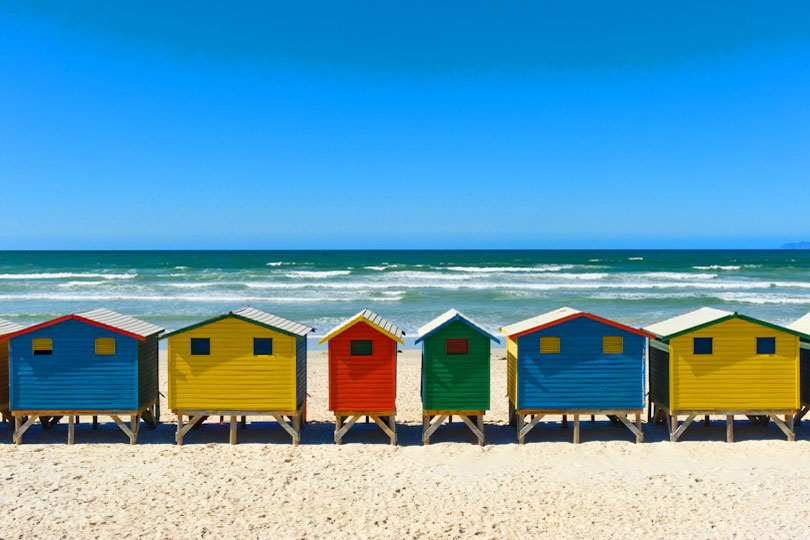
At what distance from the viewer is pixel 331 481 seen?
1041 centimetres

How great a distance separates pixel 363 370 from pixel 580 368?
4.53 m

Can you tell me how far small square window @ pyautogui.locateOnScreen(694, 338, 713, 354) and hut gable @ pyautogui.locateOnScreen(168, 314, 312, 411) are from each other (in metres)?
8.29

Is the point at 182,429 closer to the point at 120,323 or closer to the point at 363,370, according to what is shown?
the point at 120,323

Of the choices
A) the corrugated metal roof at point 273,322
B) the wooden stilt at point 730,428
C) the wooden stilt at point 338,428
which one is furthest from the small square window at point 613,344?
the corrugated metal roof at point 273,322

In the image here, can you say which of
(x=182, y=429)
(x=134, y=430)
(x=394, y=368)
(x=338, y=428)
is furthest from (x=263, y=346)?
(x=134, y=430)

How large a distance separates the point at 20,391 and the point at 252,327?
5.02m

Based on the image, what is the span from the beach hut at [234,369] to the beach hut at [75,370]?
0.91 metres

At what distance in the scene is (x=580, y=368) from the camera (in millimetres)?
12016

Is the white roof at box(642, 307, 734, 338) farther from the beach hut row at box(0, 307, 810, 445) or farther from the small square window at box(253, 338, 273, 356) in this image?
the small square window at box(253, 338, 273, 356)

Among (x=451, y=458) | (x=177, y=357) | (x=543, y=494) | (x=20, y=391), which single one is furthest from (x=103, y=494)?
(x=543, y=494)

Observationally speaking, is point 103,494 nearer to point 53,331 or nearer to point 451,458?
point 53,331

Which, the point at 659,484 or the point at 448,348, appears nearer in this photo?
the point at 659,484

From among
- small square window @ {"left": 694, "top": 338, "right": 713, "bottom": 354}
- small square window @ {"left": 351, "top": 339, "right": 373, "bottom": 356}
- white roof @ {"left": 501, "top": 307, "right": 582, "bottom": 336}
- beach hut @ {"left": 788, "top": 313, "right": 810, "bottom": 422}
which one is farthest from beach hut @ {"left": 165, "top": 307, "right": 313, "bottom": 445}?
beach hut @ {"left": 788, "top": 313, "right": 810, "bottom": 422}

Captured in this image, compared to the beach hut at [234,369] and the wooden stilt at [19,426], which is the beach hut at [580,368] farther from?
the wooden stilt at [19,426]
